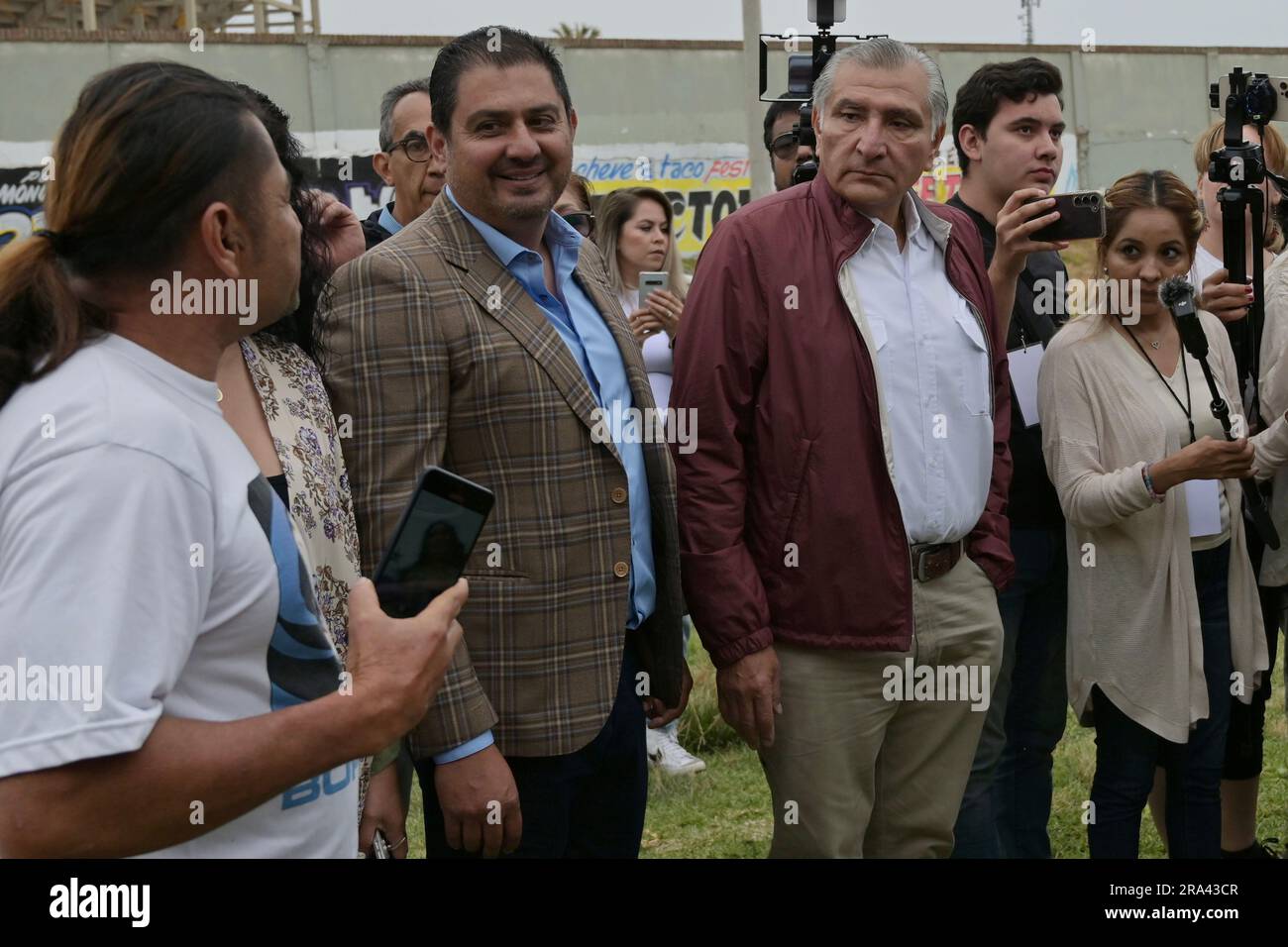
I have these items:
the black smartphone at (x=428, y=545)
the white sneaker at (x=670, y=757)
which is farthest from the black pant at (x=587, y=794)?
the white sneaker at (x=670, y=757)

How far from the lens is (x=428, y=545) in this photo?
1.66 meters

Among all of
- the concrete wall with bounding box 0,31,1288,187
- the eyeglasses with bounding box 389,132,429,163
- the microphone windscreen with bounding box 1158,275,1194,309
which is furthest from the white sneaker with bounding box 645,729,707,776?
the concrete wall with bounding box 0,31,1288,187

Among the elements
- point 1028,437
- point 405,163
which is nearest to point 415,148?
point 405,163

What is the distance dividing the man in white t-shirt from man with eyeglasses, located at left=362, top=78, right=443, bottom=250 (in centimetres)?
227

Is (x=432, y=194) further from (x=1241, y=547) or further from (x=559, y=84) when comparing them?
(x=1241, y=547)

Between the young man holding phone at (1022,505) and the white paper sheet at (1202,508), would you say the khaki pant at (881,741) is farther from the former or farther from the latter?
the white paper sheet at (1202,508)

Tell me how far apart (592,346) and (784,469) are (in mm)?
465

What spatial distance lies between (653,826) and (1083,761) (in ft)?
5.23

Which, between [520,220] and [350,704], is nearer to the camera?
[350,704]

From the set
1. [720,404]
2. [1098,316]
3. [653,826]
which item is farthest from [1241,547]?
[653,826]

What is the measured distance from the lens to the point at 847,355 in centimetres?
278

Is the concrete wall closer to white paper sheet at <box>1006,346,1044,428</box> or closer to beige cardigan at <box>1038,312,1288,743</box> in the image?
white paper sheet at <box>1006,346,1044,428</box>
